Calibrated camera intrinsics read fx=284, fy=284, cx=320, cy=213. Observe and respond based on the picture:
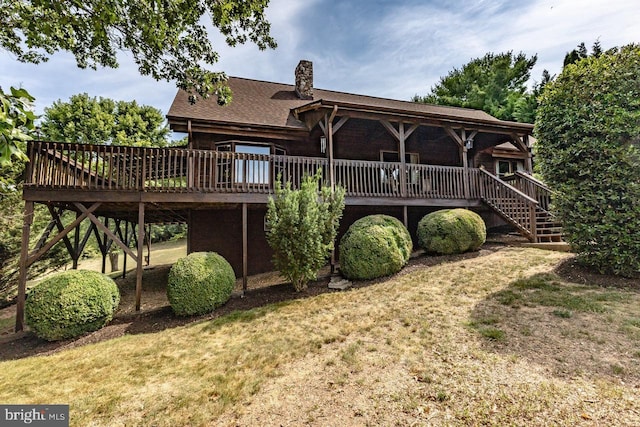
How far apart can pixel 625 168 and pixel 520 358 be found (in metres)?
4.94

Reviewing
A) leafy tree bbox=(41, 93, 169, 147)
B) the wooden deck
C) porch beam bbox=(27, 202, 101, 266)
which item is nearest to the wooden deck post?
porch beam bbox=(27, 202, 101, 266)

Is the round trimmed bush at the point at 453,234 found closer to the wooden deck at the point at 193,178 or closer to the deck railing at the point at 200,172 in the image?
the wooden deck at the point at 193,178

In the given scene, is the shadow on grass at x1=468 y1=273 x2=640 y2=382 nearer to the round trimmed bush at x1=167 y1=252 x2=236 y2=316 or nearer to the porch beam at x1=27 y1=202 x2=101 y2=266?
the round trimmed bush at x1=167 y1=252 x2=236 y2=316

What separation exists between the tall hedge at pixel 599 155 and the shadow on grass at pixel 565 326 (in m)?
1.01

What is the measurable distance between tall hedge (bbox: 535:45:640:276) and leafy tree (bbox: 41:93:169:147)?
93.0ft

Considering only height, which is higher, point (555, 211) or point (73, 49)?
point (73, 49)

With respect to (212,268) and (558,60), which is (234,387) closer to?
(212,268)

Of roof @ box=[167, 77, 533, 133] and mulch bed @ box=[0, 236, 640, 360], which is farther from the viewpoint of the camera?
roof @ box=[167, 77, 533, 133]

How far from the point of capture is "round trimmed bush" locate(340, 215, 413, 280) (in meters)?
7.72

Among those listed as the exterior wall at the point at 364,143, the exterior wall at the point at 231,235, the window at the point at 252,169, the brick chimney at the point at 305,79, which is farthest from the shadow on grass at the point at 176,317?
the brick chimney at the point at 305,79

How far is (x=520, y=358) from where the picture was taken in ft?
12.3

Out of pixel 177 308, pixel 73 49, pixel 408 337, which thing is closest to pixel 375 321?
pixel 408 337

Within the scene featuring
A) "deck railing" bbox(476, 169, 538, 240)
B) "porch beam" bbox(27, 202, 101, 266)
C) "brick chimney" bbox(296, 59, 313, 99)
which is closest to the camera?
"porch beam" bbox(27, 202, 101, 266)

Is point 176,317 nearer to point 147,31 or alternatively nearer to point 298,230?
point 298,230
